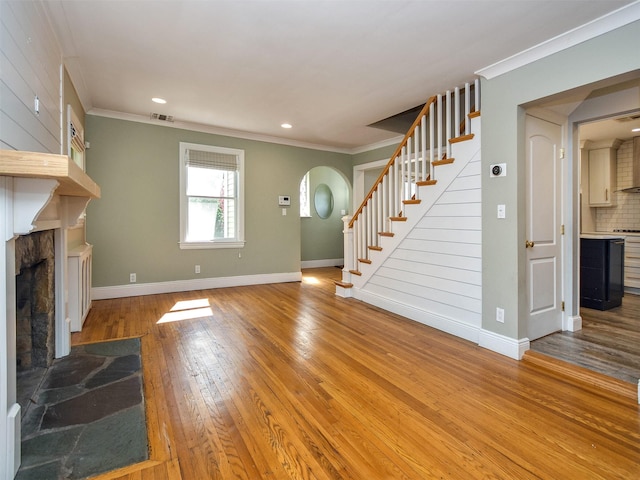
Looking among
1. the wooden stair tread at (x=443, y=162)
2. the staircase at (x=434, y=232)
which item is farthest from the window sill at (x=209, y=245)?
the wooden stair tread at (x=443, y=162)

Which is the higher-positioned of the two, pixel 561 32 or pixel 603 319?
pixel 561 32

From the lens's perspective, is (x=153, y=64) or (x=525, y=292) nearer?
(x=525, y=292)

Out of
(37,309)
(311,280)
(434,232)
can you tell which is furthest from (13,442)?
(311,280)

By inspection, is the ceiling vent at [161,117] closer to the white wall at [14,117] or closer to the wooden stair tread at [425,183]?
the white wall at [14,117]

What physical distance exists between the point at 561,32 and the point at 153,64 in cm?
347

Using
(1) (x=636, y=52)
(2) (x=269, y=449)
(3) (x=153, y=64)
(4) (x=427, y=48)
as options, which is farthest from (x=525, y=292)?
(3) (x=153, y=64)

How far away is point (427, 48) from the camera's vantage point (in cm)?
279

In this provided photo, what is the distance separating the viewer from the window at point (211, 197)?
520cm

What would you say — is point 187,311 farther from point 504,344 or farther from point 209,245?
point 504,344

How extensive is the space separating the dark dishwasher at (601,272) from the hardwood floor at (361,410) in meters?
2.30

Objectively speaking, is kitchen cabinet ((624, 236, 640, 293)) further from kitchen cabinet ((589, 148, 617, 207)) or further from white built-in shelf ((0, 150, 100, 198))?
white built-in shelf ((0, 150, 100, 198))

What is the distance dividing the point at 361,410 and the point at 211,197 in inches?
173

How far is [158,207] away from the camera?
4992 mm

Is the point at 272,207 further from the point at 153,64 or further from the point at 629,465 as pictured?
the point at 629,465
